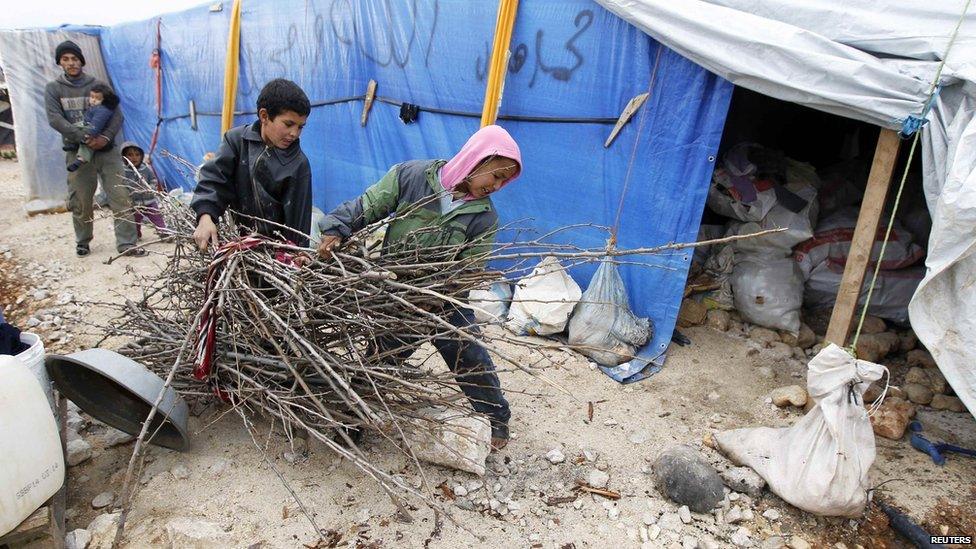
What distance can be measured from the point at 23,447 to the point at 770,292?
174 inches

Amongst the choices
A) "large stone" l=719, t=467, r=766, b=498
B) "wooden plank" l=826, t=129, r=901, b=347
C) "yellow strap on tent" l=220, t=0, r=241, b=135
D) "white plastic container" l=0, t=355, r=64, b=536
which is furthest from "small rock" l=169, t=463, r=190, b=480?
"yellow strap on tent" l=220, t=0, r=241, b=135

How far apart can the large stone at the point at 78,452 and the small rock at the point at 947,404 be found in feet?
15.6

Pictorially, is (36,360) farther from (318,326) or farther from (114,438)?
(318,326)

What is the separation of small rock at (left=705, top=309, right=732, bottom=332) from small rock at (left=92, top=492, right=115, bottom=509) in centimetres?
395

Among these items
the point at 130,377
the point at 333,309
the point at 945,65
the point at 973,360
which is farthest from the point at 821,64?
the point at 130,377

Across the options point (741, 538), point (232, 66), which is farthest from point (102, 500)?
point (232, 66)

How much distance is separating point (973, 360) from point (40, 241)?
8316 millimetres

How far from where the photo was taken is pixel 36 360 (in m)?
2.13

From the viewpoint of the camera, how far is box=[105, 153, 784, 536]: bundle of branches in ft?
6.79

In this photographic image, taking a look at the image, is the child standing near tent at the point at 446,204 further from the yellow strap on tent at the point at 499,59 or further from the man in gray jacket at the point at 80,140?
the man in gray jacket at the point at 80,140

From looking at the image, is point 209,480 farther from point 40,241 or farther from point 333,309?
point 40,241

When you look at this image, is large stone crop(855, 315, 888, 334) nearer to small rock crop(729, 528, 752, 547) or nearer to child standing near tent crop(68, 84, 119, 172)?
small rock crop(729, 528, 752, 547)

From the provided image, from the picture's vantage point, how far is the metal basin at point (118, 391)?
7.01 feet

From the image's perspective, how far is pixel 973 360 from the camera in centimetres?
245
